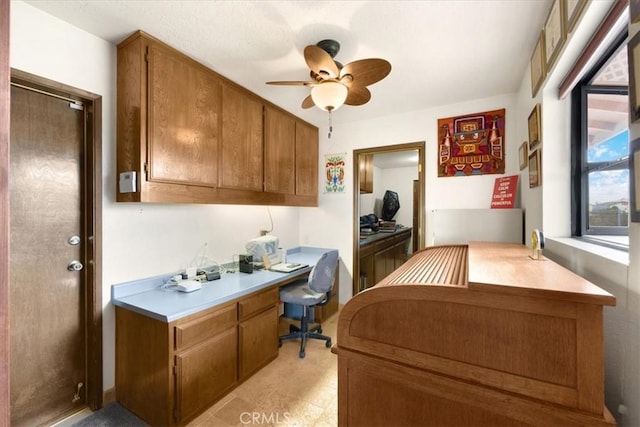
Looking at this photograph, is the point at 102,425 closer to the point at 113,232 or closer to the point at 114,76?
the point at 113,232

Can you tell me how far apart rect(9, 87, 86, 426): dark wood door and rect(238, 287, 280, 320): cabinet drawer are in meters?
1.00

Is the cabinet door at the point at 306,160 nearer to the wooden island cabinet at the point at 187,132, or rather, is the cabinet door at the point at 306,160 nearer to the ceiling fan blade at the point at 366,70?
the wooden island cabinet at the point at 187,132

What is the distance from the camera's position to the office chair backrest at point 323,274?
2357mm

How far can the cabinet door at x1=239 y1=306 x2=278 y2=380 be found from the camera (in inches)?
78.3

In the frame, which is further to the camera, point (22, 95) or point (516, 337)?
point (22, 95)

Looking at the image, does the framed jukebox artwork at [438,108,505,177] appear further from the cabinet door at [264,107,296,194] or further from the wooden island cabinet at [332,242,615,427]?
the wooden island cabinet at [332,242,615,427]

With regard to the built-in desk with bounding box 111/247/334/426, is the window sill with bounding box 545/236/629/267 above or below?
above

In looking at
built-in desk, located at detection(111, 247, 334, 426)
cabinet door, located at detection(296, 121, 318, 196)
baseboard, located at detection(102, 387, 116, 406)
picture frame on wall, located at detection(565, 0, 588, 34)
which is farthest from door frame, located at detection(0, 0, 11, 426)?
cabinet door, located at detection(296, 121, 318, 196)

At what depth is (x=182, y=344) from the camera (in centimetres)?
156

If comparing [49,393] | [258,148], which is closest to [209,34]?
[258,148]

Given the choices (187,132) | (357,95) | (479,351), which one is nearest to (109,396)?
(187,132)

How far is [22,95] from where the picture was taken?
149cm

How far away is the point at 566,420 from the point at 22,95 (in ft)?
8.67

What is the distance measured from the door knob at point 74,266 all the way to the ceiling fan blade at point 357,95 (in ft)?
6.91
